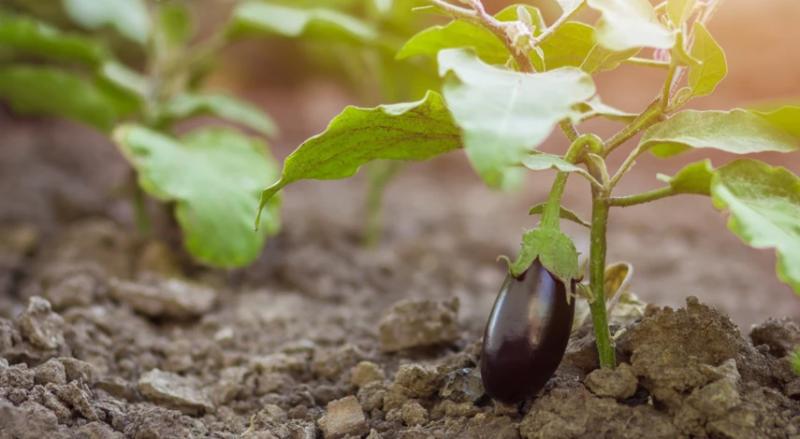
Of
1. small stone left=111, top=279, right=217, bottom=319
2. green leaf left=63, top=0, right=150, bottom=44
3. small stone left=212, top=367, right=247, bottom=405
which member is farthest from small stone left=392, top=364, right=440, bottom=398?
green leaf left=63, top=0, right=150, bottom=44

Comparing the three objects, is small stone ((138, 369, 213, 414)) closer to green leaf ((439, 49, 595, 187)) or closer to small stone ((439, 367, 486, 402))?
small stone ((439, 367, 486, 402))

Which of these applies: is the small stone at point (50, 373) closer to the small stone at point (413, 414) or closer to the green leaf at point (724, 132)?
the small stone at point (413, 414)

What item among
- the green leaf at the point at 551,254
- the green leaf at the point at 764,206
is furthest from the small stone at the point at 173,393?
the green leaf at the point at 764,206

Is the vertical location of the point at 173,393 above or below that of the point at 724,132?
below

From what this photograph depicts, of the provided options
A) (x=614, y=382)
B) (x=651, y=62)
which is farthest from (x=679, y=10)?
(x=614, y=382)

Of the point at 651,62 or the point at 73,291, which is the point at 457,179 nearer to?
the point at 73,291
